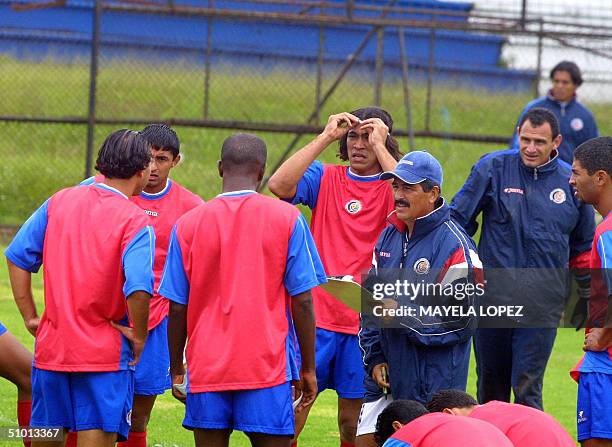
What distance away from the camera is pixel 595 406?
5906mm

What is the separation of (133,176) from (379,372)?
1713mm

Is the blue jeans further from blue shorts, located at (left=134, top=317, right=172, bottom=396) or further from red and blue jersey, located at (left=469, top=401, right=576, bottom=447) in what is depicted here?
red and blue jersey, located at (left=469, top=401, right=576, bottom=447)

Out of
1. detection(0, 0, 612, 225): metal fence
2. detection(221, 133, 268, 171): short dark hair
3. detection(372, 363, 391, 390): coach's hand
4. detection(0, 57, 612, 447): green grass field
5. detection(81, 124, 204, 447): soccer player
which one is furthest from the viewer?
detection(0, 57, 612, 447): green grass field

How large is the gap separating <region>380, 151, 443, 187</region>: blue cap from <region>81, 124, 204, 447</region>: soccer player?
1.60 m

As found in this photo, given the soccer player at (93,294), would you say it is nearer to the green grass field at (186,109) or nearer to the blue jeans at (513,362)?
the blue jeans at (513,362)

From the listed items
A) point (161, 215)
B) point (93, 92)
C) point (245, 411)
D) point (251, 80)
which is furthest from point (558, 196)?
point (251, 80)

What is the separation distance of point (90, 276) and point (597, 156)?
2.75 meters

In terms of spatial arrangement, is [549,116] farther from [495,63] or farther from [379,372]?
[495,63]

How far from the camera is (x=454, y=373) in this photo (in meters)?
5.93

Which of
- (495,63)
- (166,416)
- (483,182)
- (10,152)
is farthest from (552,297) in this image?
(495,63)

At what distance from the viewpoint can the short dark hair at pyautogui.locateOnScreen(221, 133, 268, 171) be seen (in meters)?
5.51

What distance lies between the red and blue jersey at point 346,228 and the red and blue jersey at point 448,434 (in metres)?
2.02

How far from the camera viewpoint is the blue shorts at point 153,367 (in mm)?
6863

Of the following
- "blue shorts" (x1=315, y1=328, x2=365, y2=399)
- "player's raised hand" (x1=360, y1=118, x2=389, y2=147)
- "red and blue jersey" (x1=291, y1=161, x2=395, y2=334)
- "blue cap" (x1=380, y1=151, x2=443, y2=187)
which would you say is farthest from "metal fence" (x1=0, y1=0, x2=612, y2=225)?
"blue cap" (x1=380, y1=151, x2=443, y2=187)
